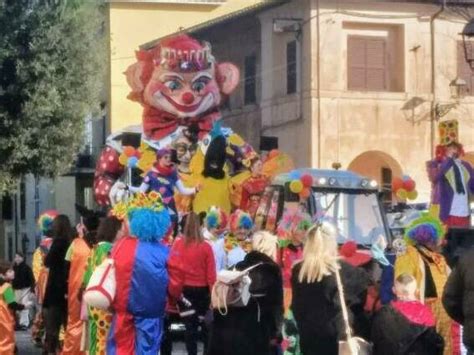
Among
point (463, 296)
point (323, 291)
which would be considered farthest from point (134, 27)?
point (463, 296)

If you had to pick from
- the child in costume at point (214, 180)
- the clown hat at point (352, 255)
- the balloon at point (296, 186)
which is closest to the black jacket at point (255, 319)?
the clown hat at point (352, 255)

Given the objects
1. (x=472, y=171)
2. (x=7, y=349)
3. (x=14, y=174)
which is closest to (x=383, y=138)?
(x=14, y=174)

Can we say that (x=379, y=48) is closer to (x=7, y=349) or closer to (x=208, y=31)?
(x=208, y=31)

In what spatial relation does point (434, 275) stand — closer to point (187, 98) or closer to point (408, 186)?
point (408, 186)

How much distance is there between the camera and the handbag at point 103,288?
11750 millimetres

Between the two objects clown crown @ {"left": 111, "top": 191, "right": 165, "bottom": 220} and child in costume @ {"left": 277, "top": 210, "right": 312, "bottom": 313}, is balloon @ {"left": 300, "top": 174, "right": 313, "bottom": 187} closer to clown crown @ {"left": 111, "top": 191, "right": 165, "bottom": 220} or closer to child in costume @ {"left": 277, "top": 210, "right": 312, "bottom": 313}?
child in costume @ {"left": 277, "top": 210, "right": 312, "bottom": 313}

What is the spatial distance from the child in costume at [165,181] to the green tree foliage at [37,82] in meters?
3.69

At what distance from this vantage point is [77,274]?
560 inches

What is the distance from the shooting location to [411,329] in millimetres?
10297

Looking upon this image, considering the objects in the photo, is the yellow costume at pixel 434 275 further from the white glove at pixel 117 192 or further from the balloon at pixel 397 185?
the white glove at pixel 117 192

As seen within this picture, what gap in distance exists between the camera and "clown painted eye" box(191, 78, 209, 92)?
74.5ft

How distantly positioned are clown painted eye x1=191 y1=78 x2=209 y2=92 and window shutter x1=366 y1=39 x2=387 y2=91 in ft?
40.4

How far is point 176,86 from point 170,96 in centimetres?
21

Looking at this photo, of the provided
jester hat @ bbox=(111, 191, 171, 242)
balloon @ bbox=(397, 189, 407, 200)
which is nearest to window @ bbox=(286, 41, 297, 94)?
balloon @ bbox=(397, 189, 407, 200)
